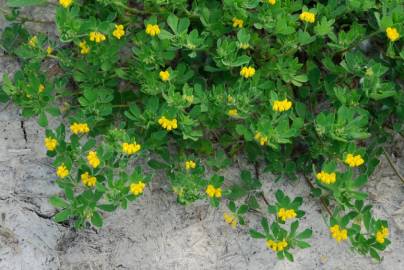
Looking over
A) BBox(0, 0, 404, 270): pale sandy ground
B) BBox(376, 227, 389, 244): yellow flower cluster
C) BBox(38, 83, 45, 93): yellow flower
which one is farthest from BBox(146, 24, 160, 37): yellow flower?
BBox(376, 227, 389, 244): yellow flower cluster

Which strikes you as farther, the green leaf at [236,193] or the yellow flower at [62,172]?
the green leaf at [236,193]

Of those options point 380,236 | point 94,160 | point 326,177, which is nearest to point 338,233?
point 380,236

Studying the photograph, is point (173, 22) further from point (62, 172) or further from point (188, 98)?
point (62, 172)

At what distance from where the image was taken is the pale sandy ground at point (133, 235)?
3025 mm

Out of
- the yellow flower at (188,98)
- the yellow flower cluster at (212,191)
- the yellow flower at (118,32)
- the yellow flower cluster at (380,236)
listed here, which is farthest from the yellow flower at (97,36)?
the yellow flower cluster at (380,236)

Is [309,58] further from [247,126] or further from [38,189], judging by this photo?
[38,189]

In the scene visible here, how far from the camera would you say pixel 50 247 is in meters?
Answer: 3.02

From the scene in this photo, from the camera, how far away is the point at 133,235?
3051 millimetres

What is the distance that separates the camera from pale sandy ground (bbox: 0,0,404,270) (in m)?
3.03

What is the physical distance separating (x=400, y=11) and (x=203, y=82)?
91cm

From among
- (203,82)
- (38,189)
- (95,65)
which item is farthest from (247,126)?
(38,189)

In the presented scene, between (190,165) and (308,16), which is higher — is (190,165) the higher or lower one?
the lower one

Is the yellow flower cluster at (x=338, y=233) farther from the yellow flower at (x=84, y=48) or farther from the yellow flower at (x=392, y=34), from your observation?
the yellow flower at (x=84, y=48)

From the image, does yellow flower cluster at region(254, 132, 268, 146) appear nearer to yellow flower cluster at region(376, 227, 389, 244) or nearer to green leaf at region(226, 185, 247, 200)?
green leaf at region(226, 185, 247, 200)
